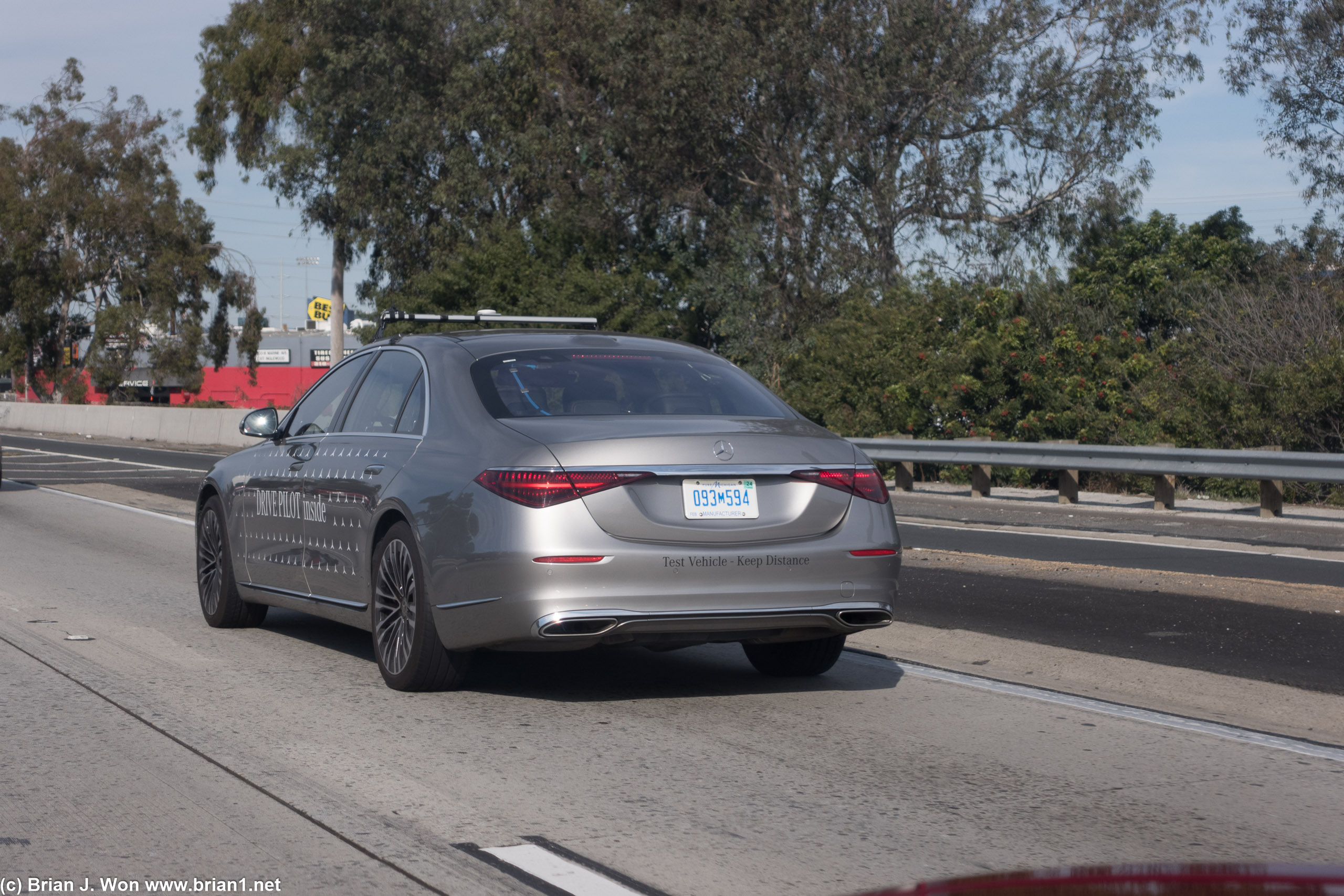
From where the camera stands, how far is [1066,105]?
35938 mm

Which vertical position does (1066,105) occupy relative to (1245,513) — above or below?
above

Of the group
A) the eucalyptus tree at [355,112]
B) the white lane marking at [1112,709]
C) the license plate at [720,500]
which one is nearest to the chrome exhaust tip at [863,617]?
the license plate at [720,500]

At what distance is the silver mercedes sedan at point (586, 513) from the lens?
6156mm

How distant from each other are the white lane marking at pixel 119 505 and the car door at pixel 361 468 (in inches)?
353

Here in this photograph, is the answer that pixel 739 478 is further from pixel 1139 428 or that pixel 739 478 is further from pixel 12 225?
pixel 12 225

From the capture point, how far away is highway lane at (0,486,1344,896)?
14.8 feet

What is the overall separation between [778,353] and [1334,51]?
48.6ft

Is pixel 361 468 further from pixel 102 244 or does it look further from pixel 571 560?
pixel 102 244

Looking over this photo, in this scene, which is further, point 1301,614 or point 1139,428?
point 1139,428

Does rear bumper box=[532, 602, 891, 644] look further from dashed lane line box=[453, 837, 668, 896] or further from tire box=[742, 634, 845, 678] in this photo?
dashed lane line box=[453, 837, 668, 896]

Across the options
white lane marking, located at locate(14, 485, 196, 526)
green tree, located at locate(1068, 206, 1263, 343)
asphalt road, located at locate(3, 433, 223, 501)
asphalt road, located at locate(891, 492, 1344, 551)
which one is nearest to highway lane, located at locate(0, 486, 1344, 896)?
asphalt road, located at locate(891, 492, 1344, 551)

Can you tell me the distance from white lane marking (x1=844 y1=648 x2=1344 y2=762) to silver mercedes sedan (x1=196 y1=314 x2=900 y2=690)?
0.66 metres

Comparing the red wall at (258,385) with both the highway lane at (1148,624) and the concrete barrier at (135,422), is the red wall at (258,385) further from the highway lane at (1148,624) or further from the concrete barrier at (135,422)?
the highway lane at (1148,624)

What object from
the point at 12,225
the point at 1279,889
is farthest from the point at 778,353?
the point at 12,225
